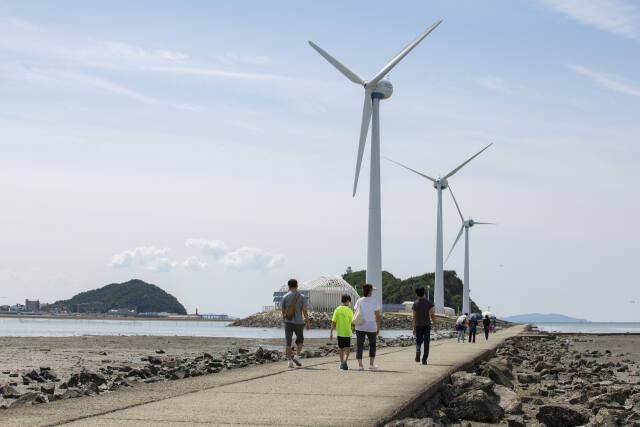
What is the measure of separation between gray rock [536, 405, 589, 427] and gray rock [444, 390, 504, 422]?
0.77m

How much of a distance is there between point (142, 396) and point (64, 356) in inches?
725

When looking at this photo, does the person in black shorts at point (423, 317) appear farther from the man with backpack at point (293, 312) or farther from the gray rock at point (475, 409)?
the gray rock at point (475, 409)

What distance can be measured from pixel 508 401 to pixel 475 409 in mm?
2045

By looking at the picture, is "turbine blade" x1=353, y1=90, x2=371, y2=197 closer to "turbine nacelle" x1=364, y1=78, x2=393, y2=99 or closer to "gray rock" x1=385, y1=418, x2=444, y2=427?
"turbine nacelle" x1=364, y1=78, x2=393, y2=99

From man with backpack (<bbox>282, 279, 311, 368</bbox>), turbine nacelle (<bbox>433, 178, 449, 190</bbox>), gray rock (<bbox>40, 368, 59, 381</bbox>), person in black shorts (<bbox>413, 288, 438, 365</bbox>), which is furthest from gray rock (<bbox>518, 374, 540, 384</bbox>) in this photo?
turbine nacelle (<bbox>433, 178, 449, 190</bbox>)

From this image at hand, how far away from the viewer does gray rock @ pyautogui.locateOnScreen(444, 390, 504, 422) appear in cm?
1244

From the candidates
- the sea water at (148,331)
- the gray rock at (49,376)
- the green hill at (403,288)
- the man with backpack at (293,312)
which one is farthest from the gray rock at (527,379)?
the green hill at (403,288)

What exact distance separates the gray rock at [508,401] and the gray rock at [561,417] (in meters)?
0.94

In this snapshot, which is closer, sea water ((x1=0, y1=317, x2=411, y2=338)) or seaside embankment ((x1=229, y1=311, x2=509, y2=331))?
sea water ((x1=0, y1=317, x2=411, y2=338))

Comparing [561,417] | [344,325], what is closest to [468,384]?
[561,417]

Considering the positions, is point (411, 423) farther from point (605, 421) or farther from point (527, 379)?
point (527, 379)

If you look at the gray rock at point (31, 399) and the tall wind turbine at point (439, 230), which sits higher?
the tall wind turbine at point (439, 230)

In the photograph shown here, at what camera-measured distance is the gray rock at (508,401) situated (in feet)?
43.8

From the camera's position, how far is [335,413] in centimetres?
952
